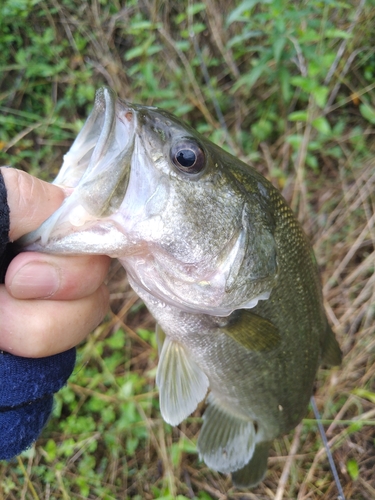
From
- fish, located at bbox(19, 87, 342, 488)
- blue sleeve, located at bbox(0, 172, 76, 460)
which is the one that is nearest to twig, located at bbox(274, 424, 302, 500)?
fish, located at bbox(19, 87, 342, 488)

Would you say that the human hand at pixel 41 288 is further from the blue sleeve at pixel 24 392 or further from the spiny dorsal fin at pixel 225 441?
the spiny dorsal fin at pixel 225 441

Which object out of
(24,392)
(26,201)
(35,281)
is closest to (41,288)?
(35,281)

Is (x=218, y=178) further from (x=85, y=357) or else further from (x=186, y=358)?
(x=85, y=357)

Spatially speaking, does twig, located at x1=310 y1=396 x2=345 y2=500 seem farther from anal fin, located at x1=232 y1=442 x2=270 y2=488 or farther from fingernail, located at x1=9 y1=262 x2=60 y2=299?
fingernail, located at x1=9 y1=262 x2=60 y2=299

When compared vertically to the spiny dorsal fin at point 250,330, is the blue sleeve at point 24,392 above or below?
below

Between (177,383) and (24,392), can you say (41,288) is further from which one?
(177,383)

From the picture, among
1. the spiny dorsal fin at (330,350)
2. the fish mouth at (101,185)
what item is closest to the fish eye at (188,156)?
the fish mouth at (101,185)
